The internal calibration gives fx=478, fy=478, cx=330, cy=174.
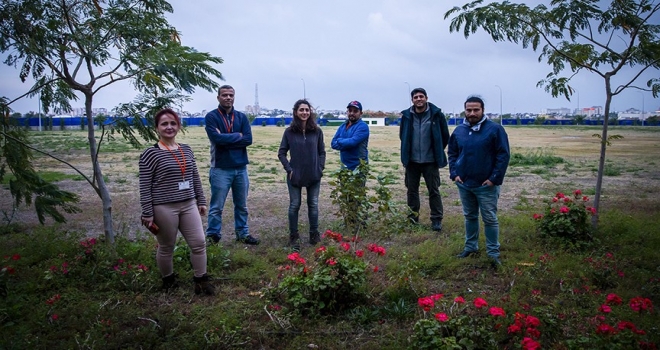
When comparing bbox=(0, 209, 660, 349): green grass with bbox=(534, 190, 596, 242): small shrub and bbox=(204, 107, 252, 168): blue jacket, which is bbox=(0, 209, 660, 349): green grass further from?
bbox=(204, 107, 252, 168): blue jacket

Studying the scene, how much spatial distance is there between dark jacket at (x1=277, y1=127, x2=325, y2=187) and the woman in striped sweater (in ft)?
5.76

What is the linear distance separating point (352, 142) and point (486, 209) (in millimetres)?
2308

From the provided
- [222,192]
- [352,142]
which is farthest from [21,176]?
[352,142]

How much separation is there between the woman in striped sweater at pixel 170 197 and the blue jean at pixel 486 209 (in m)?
3.05

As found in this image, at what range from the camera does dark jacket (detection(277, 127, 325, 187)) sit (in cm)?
632

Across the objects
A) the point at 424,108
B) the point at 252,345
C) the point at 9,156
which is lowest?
the point at 252,345

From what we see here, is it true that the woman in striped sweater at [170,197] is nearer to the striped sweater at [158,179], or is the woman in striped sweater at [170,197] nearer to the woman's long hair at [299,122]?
the striped sweater at [158,179]

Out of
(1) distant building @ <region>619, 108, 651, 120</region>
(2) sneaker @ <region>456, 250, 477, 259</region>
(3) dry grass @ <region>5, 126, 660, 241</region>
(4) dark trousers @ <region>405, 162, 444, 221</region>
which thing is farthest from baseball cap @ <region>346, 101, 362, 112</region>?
(1) distant building @ <region>619, 108, 651, 120</region>

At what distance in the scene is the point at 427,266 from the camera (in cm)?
545

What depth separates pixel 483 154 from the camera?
17.8 feet

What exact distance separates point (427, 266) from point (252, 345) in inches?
95.9

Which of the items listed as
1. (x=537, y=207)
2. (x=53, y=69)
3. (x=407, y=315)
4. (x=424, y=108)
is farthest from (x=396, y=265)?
(x=537, y=207)

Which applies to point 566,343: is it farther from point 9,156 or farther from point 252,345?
point 9,156

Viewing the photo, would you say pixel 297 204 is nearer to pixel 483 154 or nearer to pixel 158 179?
pixel 158 179
